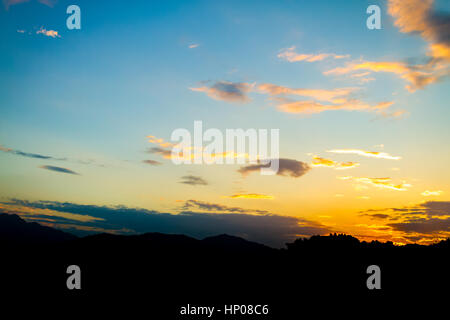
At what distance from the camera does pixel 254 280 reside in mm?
150625

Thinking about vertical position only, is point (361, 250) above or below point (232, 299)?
above

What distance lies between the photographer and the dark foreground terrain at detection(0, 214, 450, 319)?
121 meters

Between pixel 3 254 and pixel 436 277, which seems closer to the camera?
pixel 436 277

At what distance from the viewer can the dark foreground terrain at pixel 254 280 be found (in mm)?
121062

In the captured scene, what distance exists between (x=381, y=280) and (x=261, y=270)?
187 ft

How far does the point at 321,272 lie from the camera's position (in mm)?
141250

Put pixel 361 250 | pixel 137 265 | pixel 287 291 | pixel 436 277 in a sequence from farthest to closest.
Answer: pixel 137 265, pixel 361 250, pixel 287 291, pixel 436 277

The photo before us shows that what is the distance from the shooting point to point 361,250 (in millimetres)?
149125

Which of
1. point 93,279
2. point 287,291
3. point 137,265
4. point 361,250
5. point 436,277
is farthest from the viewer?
point 137,265
